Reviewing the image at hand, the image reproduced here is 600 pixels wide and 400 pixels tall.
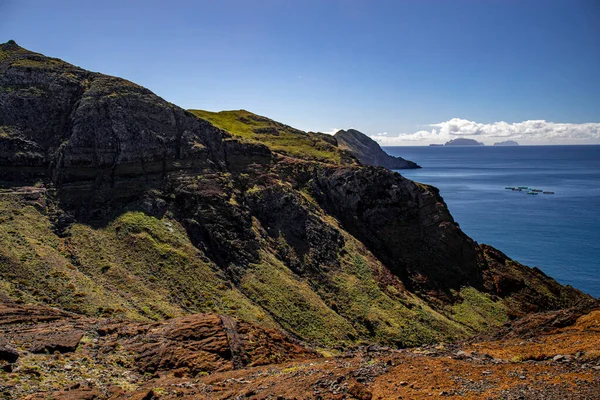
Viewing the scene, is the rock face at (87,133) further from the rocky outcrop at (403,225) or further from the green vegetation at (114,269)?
the rocky outcrop at (403,225)

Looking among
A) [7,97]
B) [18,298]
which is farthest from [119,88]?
[18,298]

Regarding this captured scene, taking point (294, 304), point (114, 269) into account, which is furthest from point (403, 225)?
point (114, 269)

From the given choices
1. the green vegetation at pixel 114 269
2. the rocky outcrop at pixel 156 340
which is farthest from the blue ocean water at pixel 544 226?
the green vegetation at pixel 114 269

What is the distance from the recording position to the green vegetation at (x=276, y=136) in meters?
85.9

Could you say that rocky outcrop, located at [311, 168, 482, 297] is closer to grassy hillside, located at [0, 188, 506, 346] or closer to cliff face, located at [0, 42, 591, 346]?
cliff face, located at [0, 42, 591, 346]

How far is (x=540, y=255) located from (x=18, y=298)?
100552mm

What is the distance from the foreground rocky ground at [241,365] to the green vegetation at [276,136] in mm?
50933

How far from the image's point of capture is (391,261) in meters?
67.4

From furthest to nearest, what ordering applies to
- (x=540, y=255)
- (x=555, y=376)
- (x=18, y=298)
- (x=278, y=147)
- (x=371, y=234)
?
(x=540, y=255) → (x=278, y=147) → (x=371, y=234) → (x=18, y=298) → (x=555, y=376)

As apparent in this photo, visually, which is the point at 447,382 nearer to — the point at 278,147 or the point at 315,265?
the point at 315,265

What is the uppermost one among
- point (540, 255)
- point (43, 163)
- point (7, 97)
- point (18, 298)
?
point (7, 97)

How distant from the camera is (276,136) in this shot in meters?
95.5

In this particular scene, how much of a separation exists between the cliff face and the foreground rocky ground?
27.9ft

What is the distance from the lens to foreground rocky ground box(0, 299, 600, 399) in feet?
66.3
